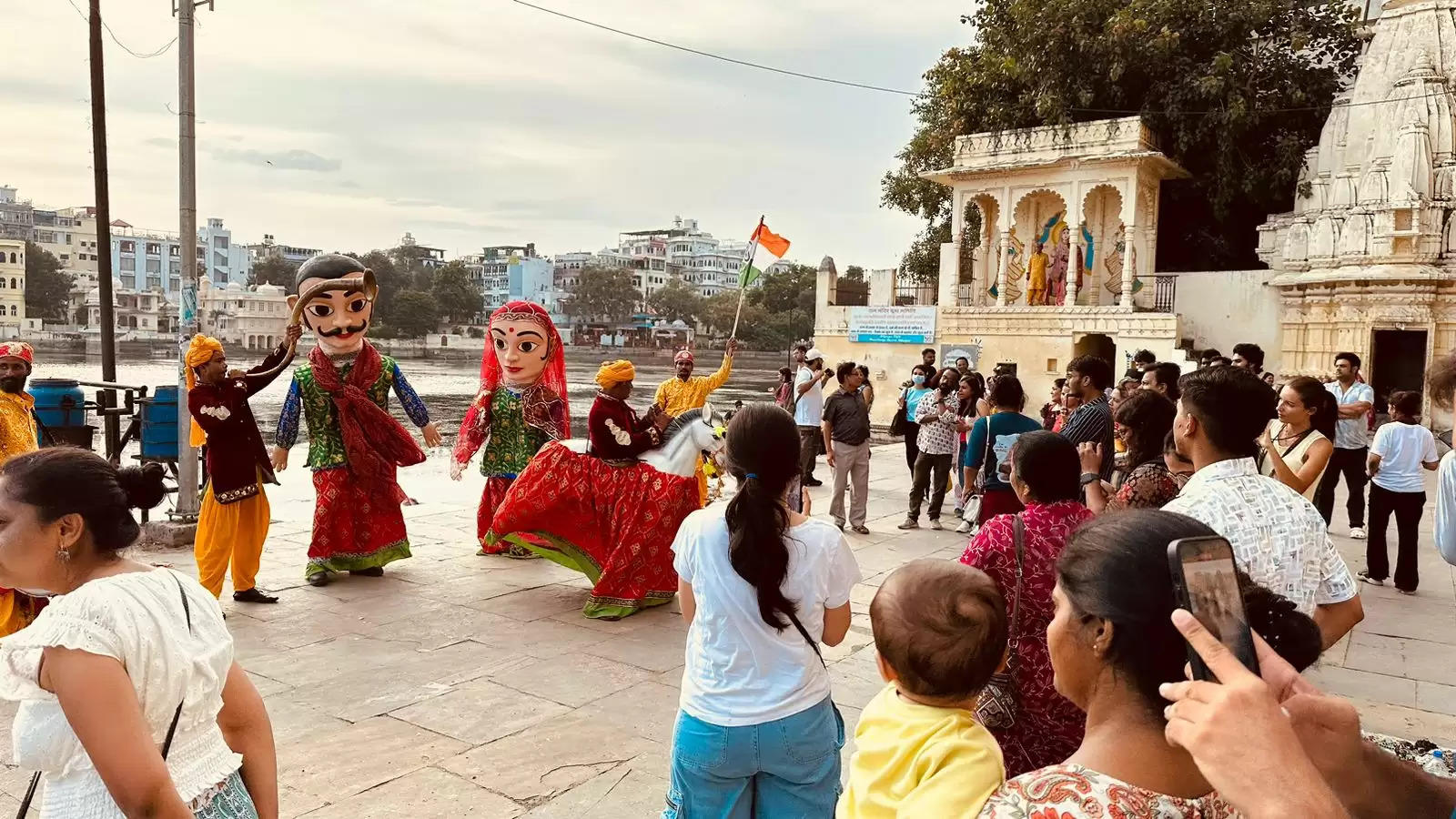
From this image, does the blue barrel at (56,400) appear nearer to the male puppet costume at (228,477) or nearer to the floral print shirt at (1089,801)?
the male puppet costume at (228,477)

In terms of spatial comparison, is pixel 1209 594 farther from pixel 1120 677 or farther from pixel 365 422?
pixel 365 422

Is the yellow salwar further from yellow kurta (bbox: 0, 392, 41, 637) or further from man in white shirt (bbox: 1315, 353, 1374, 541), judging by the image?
man in white shirt (bbox: 1315, 353, 1374, 541)

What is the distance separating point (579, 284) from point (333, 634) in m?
62.1

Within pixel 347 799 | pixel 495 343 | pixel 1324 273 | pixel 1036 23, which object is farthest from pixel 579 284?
pixel 347 799

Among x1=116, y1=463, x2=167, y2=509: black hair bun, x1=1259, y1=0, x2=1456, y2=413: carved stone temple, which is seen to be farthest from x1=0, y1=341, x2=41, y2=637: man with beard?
x1=1259, y1=0, x2=1456, y2=413: carved stone temple

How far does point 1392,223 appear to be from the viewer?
1650cm

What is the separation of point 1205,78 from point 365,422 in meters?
18.2

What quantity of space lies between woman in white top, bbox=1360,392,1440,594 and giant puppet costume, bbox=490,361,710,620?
4.85 meters

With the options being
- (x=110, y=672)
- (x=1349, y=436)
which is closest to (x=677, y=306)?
(x=1349, y=436)

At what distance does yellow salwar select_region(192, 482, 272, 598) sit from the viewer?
5.68 metres

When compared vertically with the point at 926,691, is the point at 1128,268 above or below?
above

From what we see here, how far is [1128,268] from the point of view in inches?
801

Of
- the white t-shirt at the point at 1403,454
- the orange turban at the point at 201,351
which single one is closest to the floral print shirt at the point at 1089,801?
the orange turban at the point at 201,351

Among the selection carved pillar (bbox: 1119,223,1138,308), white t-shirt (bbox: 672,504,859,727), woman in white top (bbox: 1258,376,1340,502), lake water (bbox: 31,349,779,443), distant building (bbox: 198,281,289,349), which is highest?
carved pillar (bbox: 1119,223,1138,308)
